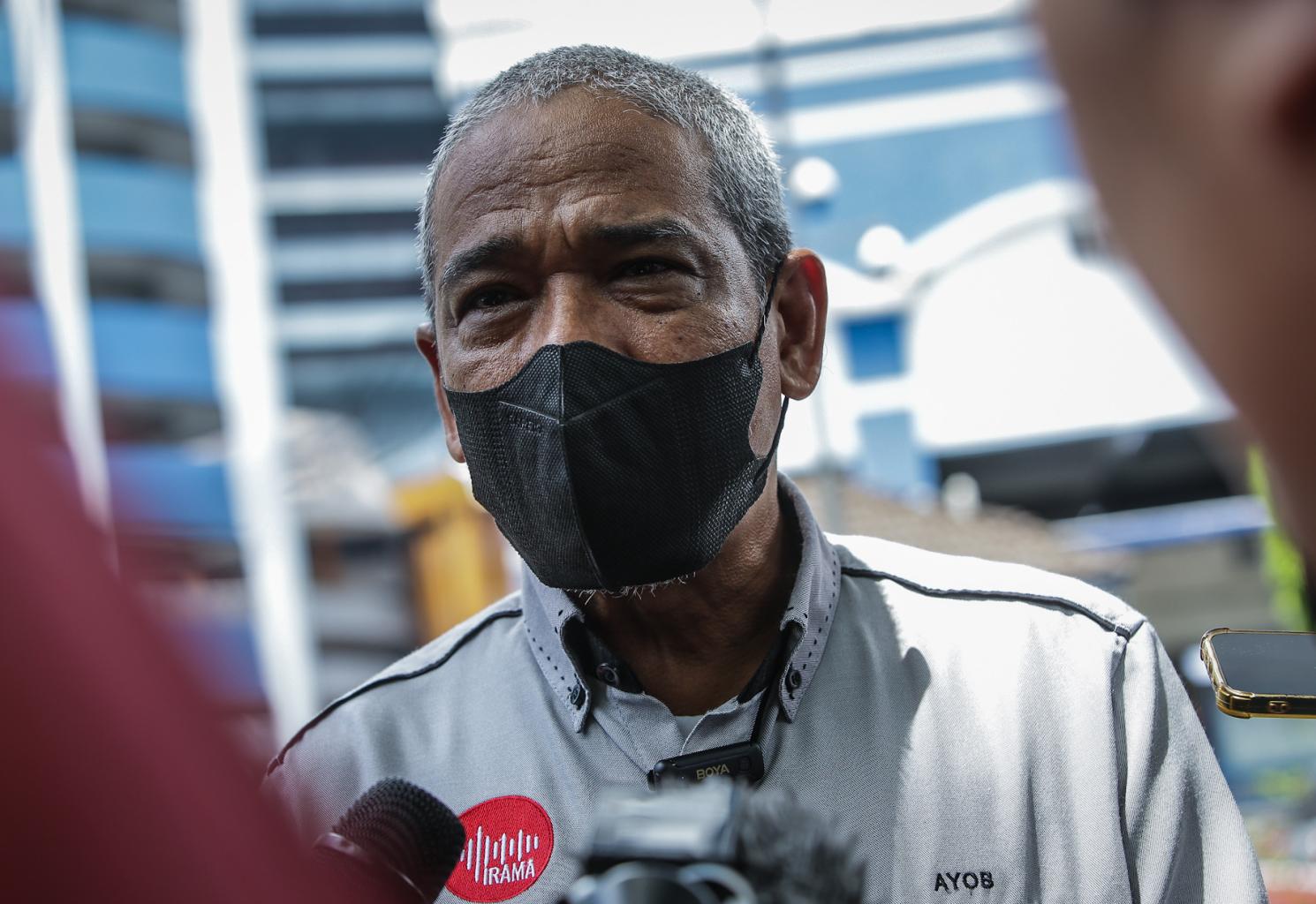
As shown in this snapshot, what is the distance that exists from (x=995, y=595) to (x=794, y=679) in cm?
38

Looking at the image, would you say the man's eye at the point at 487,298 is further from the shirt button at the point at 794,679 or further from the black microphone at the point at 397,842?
the black microphone at the point at 397,842

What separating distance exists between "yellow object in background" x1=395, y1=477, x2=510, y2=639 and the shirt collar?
592 centimetres

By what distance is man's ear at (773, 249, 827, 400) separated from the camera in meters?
2.10

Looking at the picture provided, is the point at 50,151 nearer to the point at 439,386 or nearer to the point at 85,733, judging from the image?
the point at 439,386

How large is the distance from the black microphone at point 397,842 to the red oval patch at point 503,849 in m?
0.74

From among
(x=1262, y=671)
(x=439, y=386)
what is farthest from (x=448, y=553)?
(x=1262, y=671)

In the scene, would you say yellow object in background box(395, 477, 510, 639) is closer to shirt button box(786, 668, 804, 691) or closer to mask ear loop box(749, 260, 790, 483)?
mask ear loop box(749, 260, 790, 483)

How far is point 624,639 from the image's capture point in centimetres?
194

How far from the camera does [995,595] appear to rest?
6.44 ft

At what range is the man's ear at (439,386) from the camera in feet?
6.64

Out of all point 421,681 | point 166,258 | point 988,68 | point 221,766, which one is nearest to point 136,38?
point 166,258

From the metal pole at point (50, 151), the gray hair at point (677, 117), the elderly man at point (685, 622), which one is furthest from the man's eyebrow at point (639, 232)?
the metal pole at point (50, 151)

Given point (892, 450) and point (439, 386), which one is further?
point (892, 450)

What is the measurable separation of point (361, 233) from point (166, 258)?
8.19 feet
